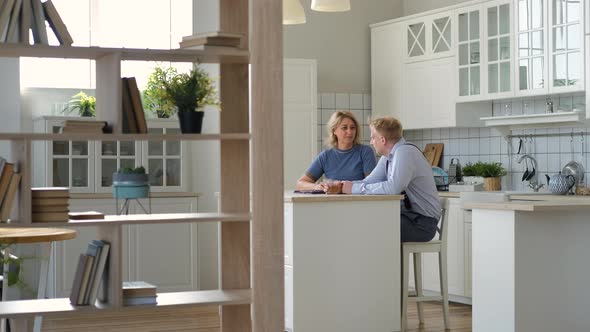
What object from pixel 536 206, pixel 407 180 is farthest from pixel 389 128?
pixel 536 206

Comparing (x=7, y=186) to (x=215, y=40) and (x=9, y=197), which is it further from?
(x=215, y=40)

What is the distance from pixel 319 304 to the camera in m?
5.79

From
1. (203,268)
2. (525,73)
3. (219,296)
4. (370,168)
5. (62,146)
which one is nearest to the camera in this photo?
(219,296)

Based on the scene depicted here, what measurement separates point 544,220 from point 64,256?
12.9ft

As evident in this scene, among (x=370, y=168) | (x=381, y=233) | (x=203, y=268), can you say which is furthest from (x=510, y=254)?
(x=203, y=268)

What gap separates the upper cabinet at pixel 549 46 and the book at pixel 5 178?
14.0 feet

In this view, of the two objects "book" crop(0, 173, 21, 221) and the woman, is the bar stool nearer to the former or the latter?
the woman

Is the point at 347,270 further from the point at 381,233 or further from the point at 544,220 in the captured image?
the point at 544,220

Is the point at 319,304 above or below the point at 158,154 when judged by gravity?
below

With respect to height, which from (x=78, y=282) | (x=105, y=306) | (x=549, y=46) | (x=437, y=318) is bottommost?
(x=437, y=318)

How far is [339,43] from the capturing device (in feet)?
29.1

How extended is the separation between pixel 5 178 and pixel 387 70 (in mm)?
5243

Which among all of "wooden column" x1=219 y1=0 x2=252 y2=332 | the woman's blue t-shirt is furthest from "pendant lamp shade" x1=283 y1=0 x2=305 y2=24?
"wooden column" x1=219 y1=0 x2=252 y2=332

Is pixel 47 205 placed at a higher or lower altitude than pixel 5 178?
lower
